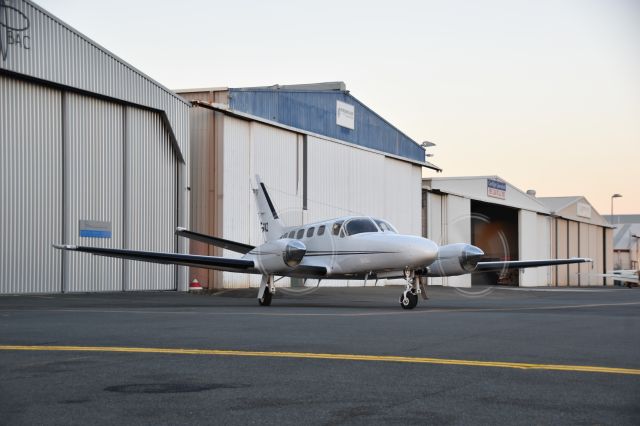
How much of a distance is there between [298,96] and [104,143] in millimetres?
13944

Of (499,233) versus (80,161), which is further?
(499,233)

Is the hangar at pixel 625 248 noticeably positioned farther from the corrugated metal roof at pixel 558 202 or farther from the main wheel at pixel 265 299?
the main wheel at pixel 265 299

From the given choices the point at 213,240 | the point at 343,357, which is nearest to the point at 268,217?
the point at 213,240

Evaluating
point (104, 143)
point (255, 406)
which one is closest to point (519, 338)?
point (255, 406)

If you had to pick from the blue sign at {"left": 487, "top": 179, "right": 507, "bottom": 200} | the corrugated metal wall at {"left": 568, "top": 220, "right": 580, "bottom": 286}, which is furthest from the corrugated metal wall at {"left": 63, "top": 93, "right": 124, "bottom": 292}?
the corrugated metal wall at {"left": 568, "top": 220, "right": 580, "bottom": 286}

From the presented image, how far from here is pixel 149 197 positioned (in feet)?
110

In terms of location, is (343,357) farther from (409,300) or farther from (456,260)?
(456,260)

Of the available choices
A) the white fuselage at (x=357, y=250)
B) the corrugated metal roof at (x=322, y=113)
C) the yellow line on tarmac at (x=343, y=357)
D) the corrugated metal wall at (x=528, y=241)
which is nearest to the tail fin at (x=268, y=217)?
the white fuselage at (x=357, y=250)

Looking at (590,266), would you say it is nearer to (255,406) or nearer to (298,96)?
(298,96)

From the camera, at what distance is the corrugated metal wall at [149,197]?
32.3 meters

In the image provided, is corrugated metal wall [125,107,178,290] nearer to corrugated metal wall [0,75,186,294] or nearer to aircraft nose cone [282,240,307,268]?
corrugated metal wall [0,75,186,294]

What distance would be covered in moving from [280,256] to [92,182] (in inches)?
444

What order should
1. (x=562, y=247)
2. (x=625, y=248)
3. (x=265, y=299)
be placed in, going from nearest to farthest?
(x=265, y=299), (x=562, y=247), (x=625, y=248)

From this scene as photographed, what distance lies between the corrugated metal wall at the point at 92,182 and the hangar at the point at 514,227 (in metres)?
23.6
